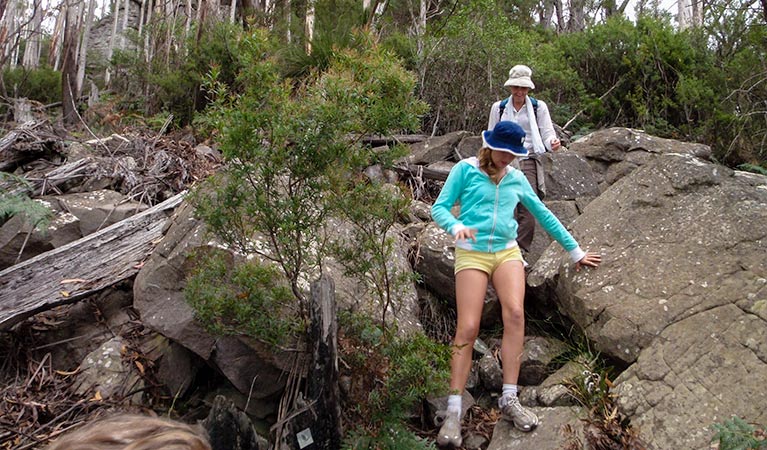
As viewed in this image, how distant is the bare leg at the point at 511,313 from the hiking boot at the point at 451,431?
383mm

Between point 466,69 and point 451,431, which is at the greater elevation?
point 466,69

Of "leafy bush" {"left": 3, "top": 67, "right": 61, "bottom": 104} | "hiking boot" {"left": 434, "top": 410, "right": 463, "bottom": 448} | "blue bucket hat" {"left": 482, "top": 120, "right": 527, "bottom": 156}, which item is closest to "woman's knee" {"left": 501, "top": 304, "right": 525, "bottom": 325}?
"hiking boot" {"left": 434, "top": 410, "right": 463, "bottom": 448}

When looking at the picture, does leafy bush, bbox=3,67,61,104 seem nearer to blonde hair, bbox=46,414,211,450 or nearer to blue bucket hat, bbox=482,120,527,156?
blue bucket hat, bbox=482,120,527,156

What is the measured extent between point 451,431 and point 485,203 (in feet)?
4.63

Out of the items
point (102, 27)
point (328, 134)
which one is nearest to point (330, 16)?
point (328, 134)

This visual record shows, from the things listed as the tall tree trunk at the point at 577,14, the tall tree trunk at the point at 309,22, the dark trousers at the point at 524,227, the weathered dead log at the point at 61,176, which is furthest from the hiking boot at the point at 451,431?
the tall tree trunk at the point at 577,14

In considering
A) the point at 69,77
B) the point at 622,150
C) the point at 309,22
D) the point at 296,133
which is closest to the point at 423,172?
the point at 622,150

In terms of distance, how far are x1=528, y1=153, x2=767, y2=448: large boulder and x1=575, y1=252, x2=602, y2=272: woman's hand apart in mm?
44

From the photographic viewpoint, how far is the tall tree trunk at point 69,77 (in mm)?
10398

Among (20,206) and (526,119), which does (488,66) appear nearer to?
A: (526,119)

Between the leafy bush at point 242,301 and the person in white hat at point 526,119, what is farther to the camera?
the person in white hat at point 526,119

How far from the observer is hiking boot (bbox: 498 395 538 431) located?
13.3 feet

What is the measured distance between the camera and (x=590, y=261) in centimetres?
472

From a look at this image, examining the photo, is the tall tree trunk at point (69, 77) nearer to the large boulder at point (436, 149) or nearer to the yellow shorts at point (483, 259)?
the large boulder at point (436, 149)
